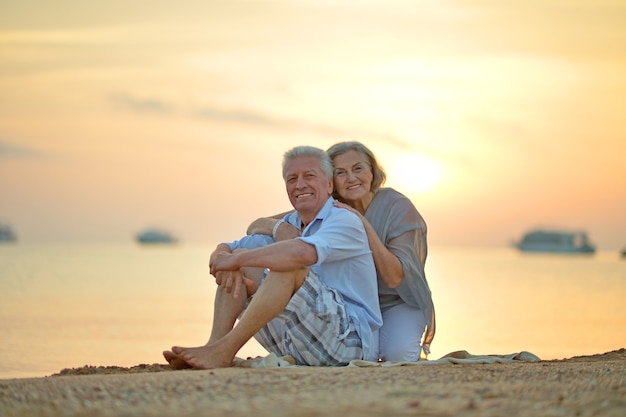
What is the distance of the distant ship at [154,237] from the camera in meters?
111

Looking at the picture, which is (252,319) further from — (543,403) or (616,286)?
(616,286)

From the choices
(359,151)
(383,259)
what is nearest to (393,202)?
(359,151)

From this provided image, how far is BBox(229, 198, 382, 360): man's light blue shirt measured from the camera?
6.10 meters

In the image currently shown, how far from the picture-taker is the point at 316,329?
601 cm

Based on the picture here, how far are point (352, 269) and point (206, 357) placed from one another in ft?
3.41

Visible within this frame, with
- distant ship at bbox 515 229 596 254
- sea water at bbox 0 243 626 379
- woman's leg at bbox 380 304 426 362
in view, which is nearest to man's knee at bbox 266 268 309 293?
woman's leg at bbox 380 304 426 362

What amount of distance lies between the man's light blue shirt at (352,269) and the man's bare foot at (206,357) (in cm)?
76

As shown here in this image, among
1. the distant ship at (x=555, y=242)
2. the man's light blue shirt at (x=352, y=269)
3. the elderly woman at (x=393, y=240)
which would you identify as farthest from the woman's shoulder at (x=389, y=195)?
the distant ship at (x=555, y=242)

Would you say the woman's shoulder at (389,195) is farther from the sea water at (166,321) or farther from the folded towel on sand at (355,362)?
the sea water at (166,321)

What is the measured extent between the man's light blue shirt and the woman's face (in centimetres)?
51

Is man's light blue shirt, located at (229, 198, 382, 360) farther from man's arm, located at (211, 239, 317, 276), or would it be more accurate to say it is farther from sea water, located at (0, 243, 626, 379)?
sea water, located at (0, 243, 626, 379)

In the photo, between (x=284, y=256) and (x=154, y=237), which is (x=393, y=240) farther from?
(x=154, y=237)

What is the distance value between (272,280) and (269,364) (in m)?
0.48

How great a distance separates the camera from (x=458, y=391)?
4.73 m
